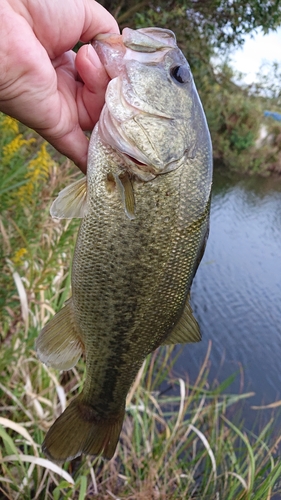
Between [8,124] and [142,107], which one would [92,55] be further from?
[8,124]

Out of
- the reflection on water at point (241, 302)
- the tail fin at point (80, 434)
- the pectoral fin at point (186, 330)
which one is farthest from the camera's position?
the reflection on water at point (241, 302)

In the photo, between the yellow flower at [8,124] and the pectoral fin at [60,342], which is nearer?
the pectoral fin at [60,342]

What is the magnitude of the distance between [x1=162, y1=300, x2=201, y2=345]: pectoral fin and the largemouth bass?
3cm

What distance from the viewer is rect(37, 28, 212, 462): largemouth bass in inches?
61.6

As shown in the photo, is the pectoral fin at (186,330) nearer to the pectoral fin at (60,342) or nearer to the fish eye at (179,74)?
the pectoral fin at (60,342)

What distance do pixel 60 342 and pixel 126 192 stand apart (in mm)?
710

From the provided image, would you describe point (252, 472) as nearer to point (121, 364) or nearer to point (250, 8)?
point (121, 364)

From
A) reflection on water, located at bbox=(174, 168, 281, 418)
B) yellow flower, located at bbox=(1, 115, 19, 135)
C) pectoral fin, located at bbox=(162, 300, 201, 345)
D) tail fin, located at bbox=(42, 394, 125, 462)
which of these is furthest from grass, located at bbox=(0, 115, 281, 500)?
reflection on water, located at bbox=(174, 168, 281, 418)

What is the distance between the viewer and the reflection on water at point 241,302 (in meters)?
6.00

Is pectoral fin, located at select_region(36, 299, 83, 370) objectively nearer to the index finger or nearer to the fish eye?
the fish eye

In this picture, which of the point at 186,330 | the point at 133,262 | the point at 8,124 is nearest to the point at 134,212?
the point at 133,262

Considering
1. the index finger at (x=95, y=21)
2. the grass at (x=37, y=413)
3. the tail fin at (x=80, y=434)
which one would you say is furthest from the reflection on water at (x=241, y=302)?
the index finger at (x=95, y=21)

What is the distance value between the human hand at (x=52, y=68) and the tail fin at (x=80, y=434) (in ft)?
3.95

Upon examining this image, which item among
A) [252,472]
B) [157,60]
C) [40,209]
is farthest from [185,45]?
[252,472]
